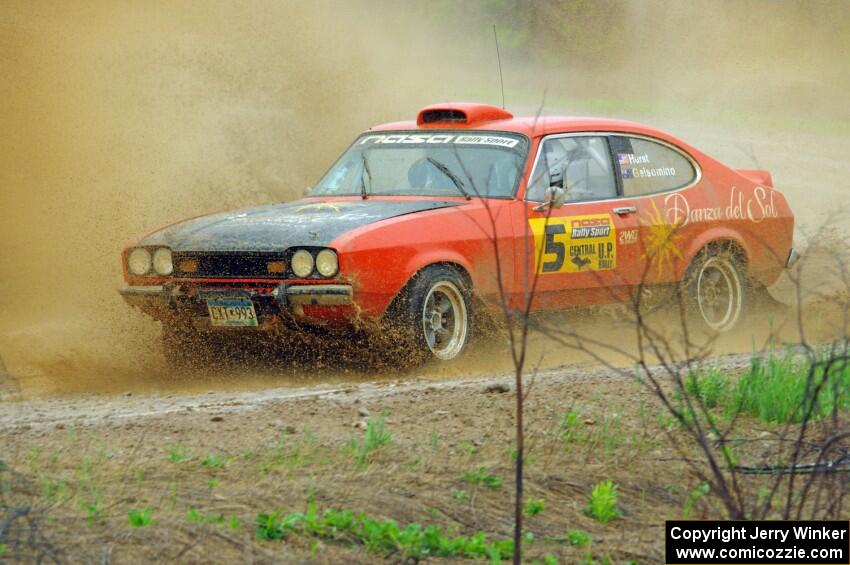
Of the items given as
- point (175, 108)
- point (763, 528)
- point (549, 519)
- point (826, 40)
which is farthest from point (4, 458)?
point (826, 40)

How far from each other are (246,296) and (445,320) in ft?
3.93

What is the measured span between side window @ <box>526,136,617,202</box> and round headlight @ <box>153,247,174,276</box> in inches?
86.5

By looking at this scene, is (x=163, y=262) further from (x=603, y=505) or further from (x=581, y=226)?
(x=603, y=505)

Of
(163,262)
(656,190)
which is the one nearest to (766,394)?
(656,190)

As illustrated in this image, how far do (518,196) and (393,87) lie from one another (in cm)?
1151

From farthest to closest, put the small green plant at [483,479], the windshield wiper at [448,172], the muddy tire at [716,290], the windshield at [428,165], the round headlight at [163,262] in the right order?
the muddy tire at [716,290] < the windshield at [428,165] < the windshield wiper at [448,172] < the round headlight at [163,262] < the small green plant at [483,479]

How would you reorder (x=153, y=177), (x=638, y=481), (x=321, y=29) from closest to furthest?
(x=638, y=481), (x=153, y=177), (x=321, y=29)

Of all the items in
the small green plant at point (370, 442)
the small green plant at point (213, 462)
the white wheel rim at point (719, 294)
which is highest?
the small green plant at point (213, 462)

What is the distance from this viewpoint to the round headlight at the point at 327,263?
7.21 metres

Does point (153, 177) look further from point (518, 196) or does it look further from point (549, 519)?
point (549, 519)

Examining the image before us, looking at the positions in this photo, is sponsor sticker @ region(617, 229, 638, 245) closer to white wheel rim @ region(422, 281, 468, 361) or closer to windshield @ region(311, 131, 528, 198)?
windshield @ region(311, 131, 528, 198)

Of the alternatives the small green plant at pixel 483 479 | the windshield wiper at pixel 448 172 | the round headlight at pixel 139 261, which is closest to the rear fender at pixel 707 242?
the windshield wiper at pixel 448 172

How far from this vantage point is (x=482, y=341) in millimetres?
8023

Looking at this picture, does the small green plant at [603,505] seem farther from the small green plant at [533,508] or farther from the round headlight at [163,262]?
the round headlight at [163,262]
